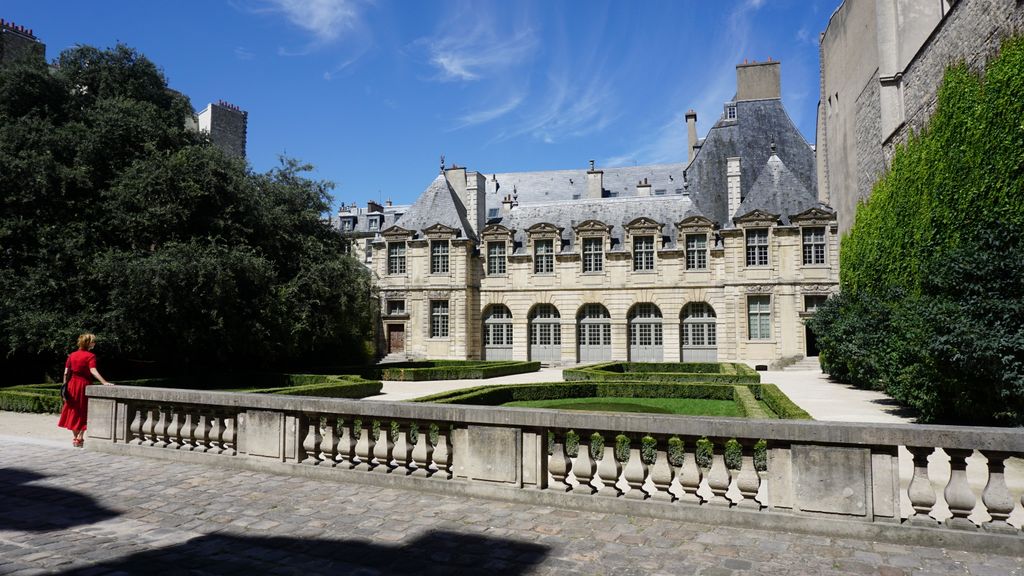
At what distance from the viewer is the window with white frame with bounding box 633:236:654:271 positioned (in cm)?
3262

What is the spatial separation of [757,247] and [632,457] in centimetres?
2822

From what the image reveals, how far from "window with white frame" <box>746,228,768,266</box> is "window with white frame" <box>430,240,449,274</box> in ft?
51.2

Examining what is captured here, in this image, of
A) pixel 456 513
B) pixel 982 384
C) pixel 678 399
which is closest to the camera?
pixel 456 513

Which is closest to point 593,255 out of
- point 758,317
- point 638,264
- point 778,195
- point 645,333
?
point 638,264

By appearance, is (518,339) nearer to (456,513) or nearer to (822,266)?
(822,266)

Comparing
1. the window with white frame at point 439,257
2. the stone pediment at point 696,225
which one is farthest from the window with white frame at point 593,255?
the window with white frame at point 439,257

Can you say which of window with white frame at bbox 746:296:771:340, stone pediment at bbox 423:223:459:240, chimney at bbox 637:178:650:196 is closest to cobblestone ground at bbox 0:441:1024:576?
window with white frame at bbox 746:296:771:340

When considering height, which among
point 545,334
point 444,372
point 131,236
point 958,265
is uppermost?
point 131,236

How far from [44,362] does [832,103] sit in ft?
109

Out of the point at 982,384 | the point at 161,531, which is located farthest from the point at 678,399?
the point at 161,531

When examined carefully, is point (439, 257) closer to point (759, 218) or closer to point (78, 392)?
point (759, 218)

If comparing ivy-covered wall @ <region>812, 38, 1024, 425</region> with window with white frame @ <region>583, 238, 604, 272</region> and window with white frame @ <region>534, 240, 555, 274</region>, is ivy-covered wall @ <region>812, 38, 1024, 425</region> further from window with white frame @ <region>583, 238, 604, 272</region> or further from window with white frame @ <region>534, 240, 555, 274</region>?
window with white frame @ <region>534, 240, 555, 274</region>

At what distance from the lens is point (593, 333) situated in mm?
33438

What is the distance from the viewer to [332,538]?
441 centimetres
